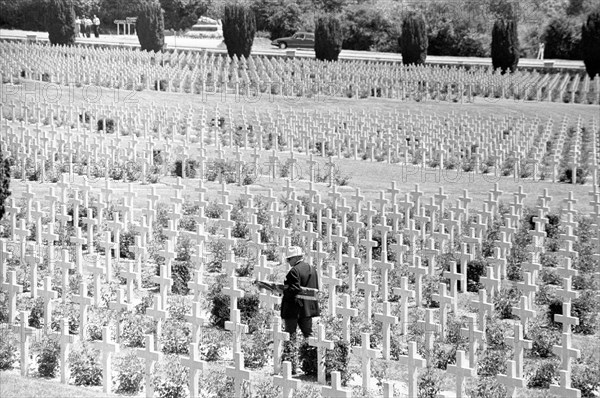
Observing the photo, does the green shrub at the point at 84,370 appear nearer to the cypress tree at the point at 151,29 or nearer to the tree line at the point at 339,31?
the tree line at the point at 339,31

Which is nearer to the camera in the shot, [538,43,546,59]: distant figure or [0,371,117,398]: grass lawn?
[0,371,117,398]: grass lawn

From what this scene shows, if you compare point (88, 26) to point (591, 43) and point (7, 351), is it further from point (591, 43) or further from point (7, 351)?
point (7, 351)

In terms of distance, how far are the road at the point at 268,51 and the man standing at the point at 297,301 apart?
52.5ft

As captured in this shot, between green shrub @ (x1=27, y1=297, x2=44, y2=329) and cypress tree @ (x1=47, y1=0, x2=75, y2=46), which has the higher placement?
cypress tree @ (x1=47, y1=0, x2=75, y2=46)

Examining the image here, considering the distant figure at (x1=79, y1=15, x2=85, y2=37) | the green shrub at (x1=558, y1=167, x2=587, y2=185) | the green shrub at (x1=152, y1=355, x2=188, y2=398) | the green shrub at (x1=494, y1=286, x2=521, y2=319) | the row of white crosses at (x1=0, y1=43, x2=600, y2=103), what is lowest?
the green shrub at (x1=558, y1=167, x2=587, y2=185)

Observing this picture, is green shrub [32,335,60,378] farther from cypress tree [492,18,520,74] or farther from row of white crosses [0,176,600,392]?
cypress tree [492,18,520,74]

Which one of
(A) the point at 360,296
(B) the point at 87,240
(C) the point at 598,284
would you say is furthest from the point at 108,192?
(C) the point at 598,284

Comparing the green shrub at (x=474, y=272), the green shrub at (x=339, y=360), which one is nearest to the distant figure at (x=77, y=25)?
the green shrub at (x=474, y=272)

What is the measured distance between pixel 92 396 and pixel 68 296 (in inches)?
133

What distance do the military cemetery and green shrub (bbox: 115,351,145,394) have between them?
0.06ft

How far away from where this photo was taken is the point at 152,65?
31.3 metres

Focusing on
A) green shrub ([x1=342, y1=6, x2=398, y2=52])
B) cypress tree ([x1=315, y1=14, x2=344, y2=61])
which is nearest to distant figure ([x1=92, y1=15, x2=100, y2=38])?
cypress tree ([x1=315, y1=14, x2=344, y2=61])

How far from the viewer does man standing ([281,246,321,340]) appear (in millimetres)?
12719

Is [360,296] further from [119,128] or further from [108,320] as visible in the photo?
[119,128]
